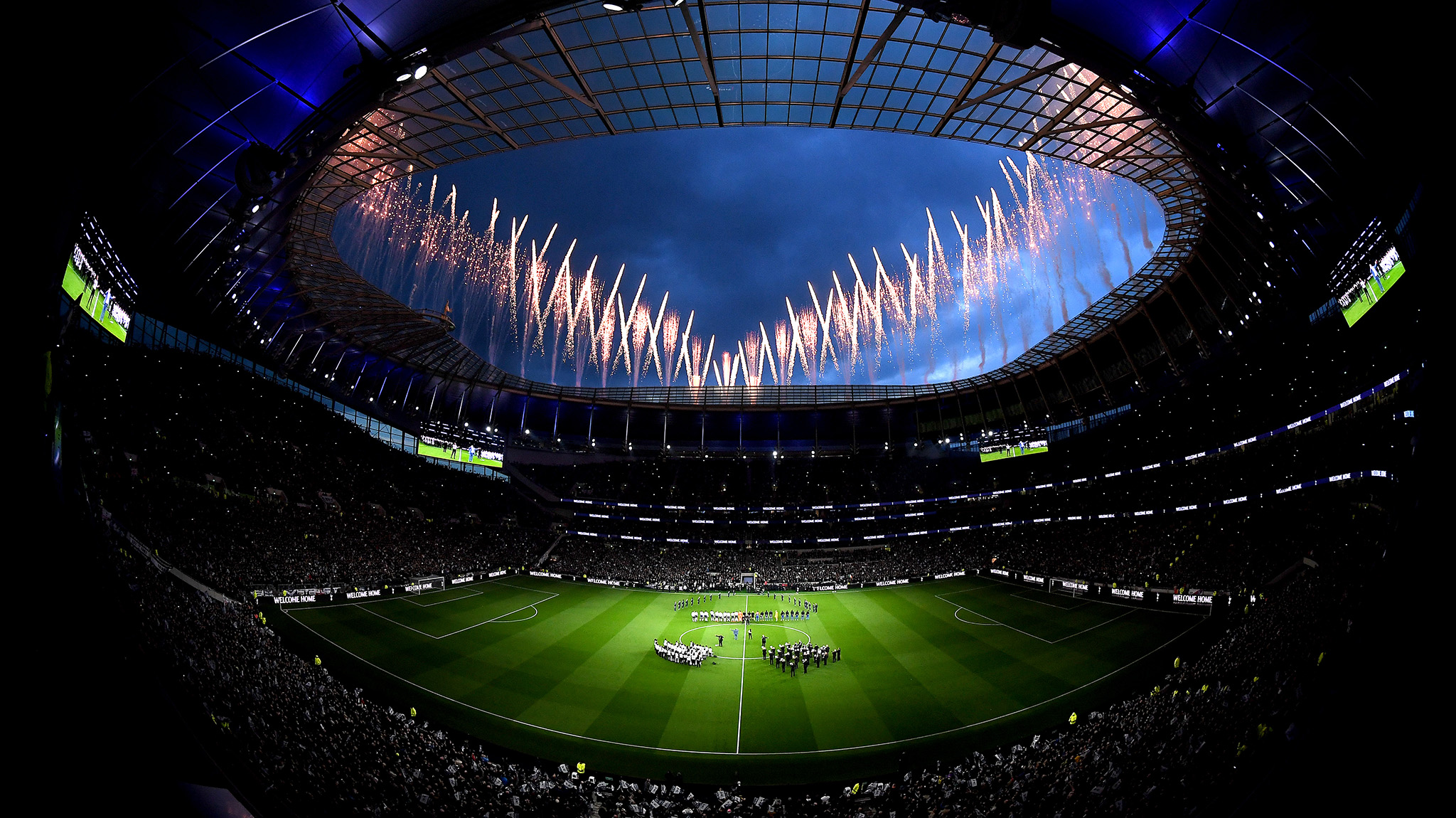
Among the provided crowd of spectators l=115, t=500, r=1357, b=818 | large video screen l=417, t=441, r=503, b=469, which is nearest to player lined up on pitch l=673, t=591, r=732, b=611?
crowd of spectators l=115, t=500, r=1357, b=818

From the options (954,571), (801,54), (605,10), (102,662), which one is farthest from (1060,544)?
(102,662)

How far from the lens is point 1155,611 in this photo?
3478cm

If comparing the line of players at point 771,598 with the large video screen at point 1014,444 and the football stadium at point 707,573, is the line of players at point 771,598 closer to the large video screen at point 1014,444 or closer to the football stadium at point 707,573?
the football stadium at point 707,573

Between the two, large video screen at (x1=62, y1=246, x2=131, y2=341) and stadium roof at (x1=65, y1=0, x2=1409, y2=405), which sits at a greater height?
stadium roof at (x1=65, y1=0, x2=1409, y2=405)

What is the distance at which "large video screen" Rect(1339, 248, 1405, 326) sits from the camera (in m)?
23.5

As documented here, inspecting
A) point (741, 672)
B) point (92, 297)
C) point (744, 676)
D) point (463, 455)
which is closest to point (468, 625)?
point (741, 672)

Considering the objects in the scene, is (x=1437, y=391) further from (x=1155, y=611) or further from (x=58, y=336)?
(x=1155, y=611)

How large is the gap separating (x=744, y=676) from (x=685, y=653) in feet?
13.0

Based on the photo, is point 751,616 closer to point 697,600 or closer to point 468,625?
point 697,600

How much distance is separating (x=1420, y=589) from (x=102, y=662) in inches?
933

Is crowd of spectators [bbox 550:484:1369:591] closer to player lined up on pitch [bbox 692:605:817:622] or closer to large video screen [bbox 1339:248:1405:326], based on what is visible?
large video screen [bbox 1339:248:1405:326]

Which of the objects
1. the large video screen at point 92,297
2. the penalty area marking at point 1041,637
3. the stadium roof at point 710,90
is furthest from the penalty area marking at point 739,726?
the stadium roof at point 710,90

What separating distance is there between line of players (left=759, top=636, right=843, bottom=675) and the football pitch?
0.42 metres

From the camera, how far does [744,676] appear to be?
27.9 metres
